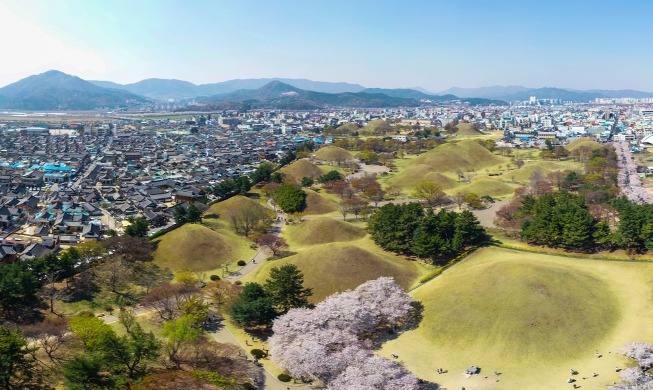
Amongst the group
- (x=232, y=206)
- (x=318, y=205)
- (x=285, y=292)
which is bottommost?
(x=318, y=205)

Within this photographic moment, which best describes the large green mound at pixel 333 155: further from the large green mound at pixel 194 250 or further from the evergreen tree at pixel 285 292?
the evergreen tree at pixel 285 292

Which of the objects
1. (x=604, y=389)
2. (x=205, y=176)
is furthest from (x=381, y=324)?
(x=205, y=176)

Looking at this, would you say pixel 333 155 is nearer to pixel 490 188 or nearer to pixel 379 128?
pixel 490 188

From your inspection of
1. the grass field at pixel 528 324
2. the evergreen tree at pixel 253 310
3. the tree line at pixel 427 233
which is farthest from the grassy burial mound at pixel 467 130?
the evergreen tree at pixel 253 310

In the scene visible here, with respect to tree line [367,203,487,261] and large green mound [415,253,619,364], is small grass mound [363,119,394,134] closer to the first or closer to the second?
tree line [367,203,487,261]

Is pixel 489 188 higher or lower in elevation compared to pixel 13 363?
higher

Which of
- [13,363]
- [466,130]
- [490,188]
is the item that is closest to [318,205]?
[490,188]

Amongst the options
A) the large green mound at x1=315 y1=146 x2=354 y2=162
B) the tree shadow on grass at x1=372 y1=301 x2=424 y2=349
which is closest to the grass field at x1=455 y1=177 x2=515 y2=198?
the large green mound at x1=315 y1=146 x2=354 y2=162

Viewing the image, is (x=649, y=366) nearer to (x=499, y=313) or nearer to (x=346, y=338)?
(x=499, y=313)
